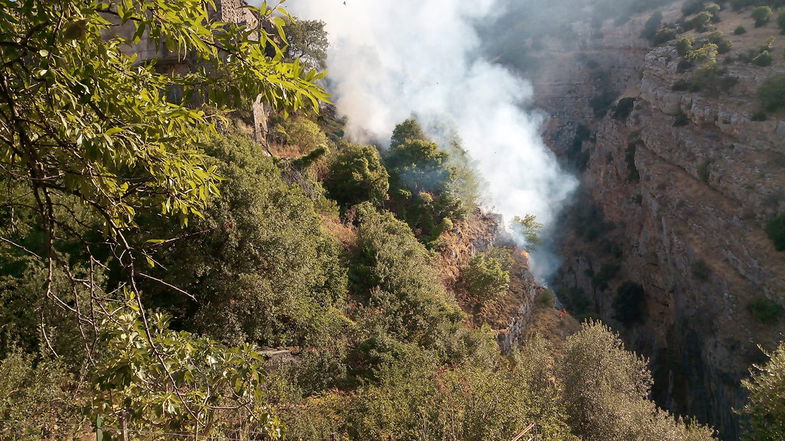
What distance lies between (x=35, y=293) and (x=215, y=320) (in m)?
2.87

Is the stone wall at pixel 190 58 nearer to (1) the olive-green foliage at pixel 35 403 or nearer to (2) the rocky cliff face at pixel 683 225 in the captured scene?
(1) the olive-green foliage at pixel 35 403

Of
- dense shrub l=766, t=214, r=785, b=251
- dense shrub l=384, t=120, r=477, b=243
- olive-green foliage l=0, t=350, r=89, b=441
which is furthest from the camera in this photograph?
dense shrub l=766, t=214, r=785, b=251

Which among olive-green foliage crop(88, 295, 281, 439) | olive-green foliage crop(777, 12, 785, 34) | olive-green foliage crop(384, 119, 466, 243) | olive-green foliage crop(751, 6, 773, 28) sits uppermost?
olive-green foliage crop(751, 6, 773, 28)

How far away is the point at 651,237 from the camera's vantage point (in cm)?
2881

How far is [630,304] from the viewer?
29.0 meters

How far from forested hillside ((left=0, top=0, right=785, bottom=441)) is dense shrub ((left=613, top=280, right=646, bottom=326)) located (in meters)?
12.2

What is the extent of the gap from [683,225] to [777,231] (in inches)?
206

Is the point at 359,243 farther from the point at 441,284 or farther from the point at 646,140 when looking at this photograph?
the point at 646,140

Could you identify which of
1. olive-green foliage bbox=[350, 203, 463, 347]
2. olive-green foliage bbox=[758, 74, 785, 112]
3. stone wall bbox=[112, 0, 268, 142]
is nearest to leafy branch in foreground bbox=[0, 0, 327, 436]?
olive-green foliage bbox=[350, 203, 463, 347]

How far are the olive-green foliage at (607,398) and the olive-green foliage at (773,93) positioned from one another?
20.8 metres

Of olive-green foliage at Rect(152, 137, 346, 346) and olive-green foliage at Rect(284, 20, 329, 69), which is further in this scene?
olive-green foliage at Rect(284, 20, 329, 69)

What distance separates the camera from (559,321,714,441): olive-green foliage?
27.4ft

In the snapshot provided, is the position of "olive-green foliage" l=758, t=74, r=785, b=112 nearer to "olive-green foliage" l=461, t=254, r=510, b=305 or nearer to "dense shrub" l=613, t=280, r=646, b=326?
"dense shrub" l=613, t=280, r=646, b=326

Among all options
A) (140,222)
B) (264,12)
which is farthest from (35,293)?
(264,12)
